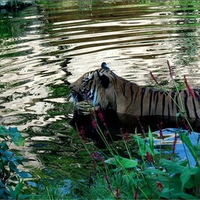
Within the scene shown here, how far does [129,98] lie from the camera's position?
21.3 ft

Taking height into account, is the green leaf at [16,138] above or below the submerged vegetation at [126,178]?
above

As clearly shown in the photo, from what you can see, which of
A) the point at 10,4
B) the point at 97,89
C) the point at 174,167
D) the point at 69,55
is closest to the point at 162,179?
the point at 174,167

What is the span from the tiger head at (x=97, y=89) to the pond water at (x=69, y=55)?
286 millimetres

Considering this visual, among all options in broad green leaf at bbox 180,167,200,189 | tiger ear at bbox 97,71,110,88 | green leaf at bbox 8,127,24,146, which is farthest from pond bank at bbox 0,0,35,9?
broad green leaf at bbox 180,167,200,189

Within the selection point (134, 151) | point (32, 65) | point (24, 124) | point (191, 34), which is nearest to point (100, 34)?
point (191, 34)

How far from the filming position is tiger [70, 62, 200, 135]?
618cm

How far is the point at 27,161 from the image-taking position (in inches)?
199

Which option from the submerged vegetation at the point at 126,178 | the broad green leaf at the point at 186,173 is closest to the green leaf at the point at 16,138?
the submerged vegetation at the point at 126,178

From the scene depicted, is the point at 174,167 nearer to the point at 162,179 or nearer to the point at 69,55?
the point at 162,179

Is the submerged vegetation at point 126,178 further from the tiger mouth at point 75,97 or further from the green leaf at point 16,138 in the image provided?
the tiger mouth at point 75,97

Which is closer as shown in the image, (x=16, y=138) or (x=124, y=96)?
(x=16, y=138)

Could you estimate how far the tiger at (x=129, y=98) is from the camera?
20.3 feet

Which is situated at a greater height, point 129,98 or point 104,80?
point 104,80

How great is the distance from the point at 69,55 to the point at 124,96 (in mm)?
3884
